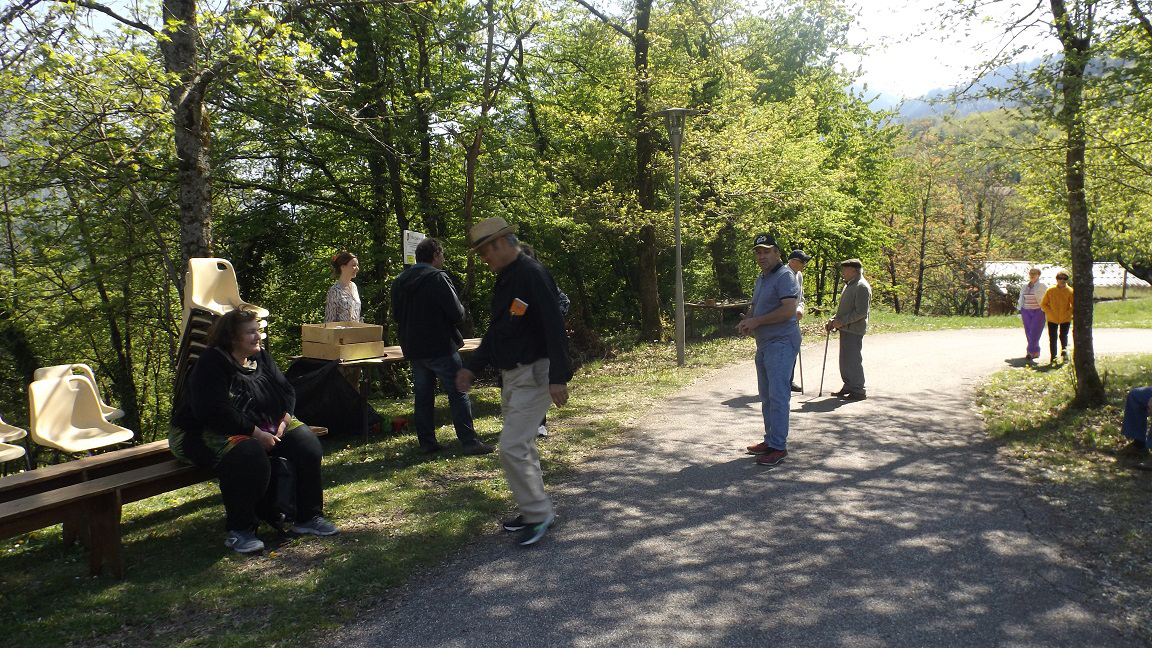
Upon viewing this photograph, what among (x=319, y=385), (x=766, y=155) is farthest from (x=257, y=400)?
(x=766, y=155)

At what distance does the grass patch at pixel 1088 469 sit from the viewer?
435cm

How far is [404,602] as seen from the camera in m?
4.09

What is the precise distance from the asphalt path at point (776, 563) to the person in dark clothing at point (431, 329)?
1.46 m

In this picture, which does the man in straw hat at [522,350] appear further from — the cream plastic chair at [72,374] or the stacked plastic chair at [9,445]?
the cream plastic chair at [72,374]

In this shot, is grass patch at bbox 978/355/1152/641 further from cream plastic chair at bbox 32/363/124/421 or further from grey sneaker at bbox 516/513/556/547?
cream plastic chair at bbox 32/363/124/421

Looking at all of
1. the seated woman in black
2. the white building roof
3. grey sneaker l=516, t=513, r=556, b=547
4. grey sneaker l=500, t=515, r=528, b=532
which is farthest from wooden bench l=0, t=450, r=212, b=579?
the white building roof

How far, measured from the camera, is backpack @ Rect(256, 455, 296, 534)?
511cm

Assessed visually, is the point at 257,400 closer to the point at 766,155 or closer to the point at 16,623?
the point at 16,623

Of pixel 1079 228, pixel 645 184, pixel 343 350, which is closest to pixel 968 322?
pixel 645 184

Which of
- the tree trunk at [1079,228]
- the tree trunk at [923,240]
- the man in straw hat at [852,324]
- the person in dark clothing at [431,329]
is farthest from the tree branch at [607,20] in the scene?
the tree trunk at [923,240]

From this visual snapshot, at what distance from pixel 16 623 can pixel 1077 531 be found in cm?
636

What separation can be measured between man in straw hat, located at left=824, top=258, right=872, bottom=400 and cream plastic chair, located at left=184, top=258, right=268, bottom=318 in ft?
22.8

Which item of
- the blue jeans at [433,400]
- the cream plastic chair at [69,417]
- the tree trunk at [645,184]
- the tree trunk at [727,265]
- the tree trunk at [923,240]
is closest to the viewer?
the cream plastic chair at [69,417]

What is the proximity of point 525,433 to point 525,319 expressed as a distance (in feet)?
2.46
